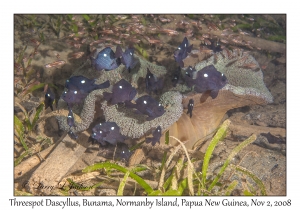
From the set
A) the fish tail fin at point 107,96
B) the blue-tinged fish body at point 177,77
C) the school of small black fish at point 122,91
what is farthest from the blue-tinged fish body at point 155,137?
the blue-tinged fish body at point 177,77

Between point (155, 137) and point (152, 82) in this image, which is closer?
point (155, 137)

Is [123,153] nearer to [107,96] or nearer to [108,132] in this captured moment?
[108,132]

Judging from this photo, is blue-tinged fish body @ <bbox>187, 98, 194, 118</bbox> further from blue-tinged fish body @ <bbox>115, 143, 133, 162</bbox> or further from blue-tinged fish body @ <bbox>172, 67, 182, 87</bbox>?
blue-tinged fish body @ <bbox>115, 143, 133, 162</bbox>

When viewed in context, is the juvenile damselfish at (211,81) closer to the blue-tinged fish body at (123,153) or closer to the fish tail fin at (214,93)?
the fish tail fin at (214,93)

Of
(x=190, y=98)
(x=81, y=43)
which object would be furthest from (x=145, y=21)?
(x=190, y=98)

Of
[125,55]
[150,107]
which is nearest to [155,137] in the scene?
[150,107]

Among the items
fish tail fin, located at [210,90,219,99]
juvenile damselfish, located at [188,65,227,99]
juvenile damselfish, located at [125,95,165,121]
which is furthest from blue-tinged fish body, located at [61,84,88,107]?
fish tail fin, located at [210,90,219,99]

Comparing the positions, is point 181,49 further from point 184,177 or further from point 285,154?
point 285,154

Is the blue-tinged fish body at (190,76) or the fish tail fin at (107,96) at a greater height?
the blue-tinged fish body at (190,76)
